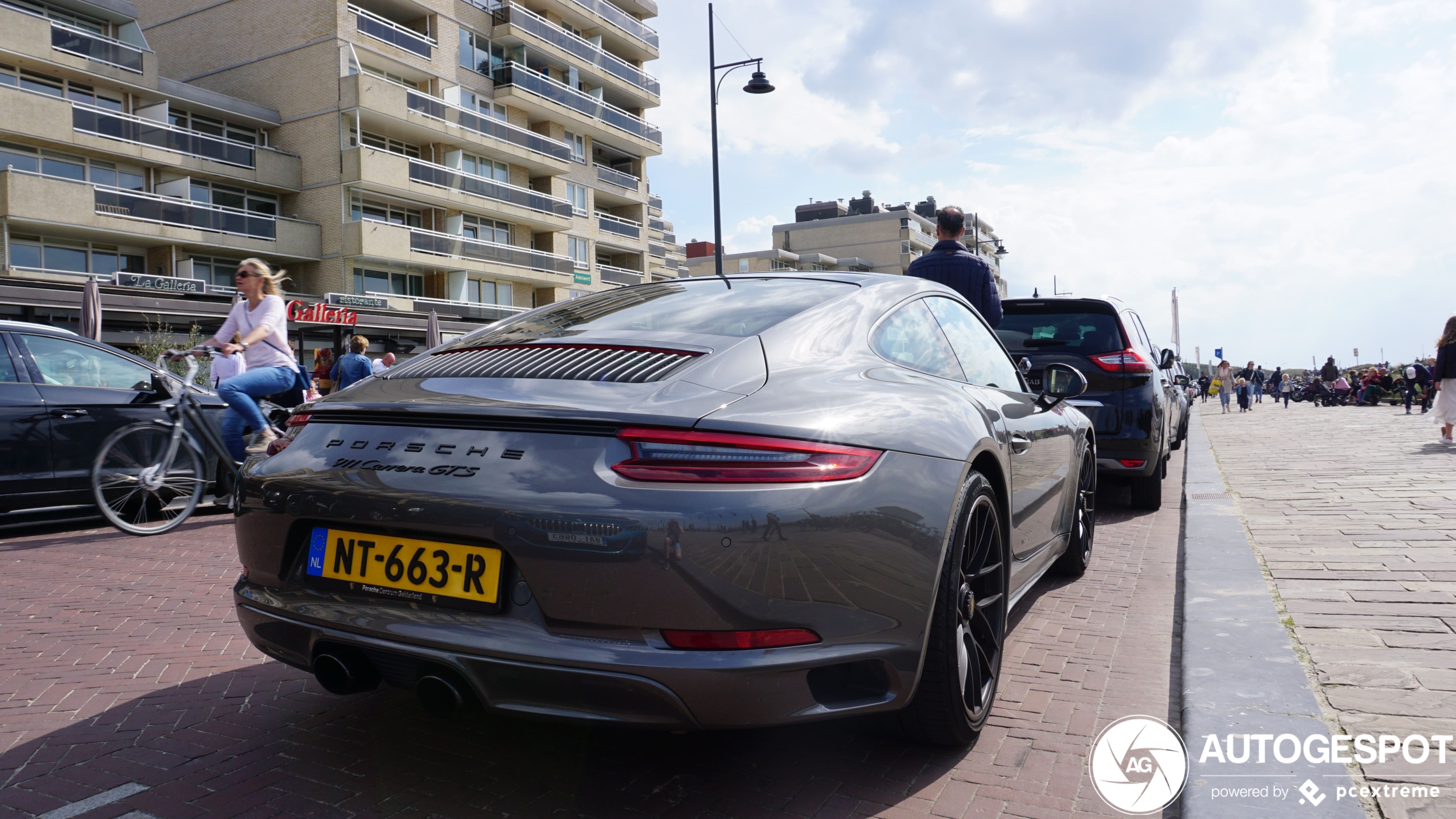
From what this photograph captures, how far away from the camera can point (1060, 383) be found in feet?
14.8

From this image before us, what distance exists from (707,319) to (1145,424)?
5.34 m

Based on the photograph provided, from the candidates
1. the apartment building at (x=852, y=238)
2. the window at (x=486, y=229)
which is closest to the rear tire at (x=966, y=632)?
the window at (x=486, y=229)

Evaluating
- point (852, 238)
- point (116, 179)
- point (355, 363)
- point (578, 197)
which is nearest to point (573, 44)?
point (578, 197)

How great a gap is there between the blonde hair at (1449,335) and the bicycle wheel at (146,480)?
47.6 ft

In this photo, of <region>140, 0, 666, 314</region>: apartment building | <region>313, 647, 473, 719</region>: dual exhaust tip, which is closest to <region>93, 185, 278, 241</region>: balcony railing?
<region>140, 0, 666, 314</region>: apartment building

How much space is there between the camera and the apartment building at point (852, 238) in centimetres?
9938

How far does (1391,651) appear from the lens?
11.3ft

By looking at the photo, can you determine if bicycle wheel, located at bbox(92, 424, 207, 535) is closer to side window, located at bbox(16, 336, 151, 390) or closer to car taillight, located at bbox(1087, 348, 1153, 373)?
side window, located at bbox(16, 336, 151, 390)

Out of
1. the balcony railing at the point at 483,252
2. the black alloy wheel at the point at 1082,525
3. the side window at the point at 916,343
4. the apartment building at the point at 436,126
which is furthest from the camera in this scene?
the balcony railing at the point at 483,252

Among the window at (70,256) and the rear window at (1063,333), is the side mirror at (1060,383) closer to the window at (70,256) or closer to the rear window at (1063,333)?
the rear window at (1063,333)

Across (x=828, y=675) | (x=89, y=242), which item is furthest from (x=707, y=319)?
(x=89, y=242)

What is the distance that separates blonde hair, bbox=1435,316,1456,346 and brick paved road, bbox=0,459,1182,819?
1174 centimetres

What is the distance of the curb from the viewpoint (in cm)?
241

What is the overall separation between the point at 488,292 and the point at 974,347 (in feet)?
130
